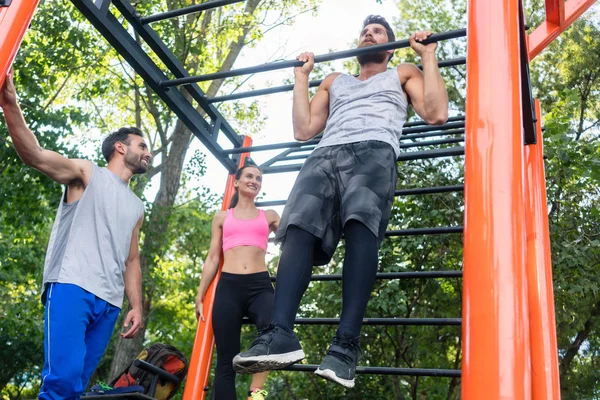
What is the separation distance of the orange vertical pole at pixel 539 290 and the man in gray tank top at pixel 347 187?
592mm

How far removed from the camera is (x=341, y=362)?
64.4 inches

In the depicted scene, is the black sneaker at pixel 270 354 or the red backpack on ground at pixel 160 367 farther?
the red backpack on ground at pixel 160 367

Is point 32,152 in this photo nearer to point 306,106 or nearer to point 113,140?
point 113,140

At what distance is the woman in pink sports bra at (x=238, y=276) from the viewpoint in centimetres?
285

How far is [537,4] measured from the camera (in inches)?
487

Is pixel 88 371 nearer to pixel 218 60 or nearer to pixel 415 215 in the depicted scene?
pixel 415 215

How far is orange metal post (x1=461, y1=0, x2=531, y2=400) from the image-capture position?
1.00 m

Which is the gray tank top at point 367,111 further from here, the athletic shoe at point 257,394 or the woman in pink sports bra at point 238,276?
the athletic shoe at point 257,394

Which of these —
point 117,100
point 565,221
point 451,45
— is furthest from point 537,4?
point 117,100

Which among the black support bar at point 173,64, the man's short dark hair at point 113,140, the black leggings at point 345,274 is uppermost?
the black support bar at point 173,64

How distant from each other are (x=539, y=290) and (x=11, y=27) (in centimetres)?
184

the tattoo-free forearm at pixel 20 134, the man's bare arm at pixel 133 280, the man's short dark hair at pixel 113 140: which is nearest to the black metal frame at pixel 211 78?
the man's short dark hair at pixel 113 140

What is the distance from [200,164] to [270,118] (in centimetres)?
366

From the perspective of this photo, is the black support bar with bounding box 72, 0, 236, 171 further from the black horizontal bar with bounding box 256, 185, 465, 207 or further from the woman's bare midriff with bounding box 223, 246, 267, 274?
the woman's bare midriff with bounding box 223, 246, 267, 274
